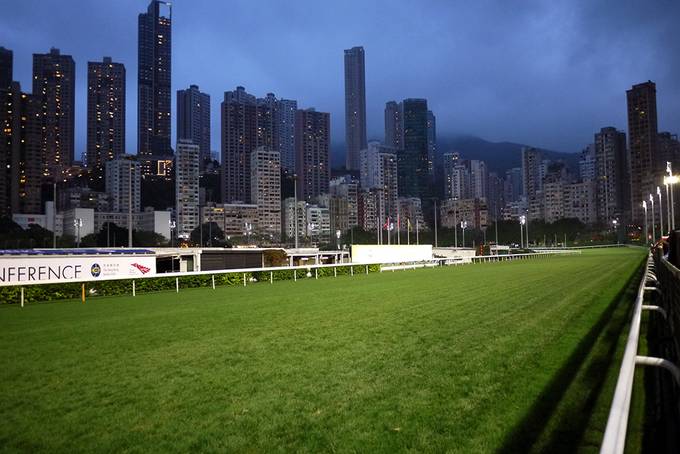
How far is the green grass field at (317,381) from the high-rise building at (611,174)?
18334 cm

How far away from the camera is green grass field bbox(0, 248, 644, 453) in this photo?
405 cm

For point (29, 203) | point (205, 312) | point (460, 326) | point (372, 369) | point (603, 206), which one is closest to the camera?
point (372, 369)

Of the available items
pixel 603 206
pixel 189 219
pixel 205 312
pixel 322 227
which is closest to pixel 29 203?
pixel 189 219

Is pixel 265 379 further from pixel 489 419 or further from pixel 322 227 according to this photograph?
pixel 322 227

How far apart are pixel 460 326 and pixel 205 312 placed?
6271mm

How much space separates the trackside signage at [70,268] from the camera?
18828 millimetres

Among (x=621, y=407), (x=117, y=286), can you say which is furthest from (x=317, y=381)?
(x=117, y=286)

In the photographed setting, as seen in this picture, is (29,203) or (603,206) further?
(603,206)

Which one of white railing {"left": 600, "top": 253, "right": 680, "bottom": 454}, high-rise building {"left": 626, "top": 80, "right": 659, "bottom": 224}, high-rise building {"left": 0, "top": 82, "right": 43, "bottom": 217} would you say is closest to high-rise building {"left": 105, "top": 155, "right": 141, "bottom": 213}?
high-rise building {"left": 0, "top": 82, "right": 43, "bottom": 217}

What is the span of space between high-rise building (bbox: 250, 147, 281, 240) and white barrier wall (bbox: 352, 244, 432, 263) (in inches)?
5618

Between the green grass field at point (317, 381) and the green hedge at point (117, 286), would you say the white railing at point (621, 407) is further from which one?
the green hedge at point (117, 286)

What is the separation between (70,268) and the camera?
20422 mm

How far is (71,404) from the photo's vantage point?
505 cm

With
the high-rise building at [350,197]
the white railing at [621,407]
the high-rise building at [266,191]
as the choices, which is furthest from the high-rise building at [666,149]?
the white railing at [621,407]
